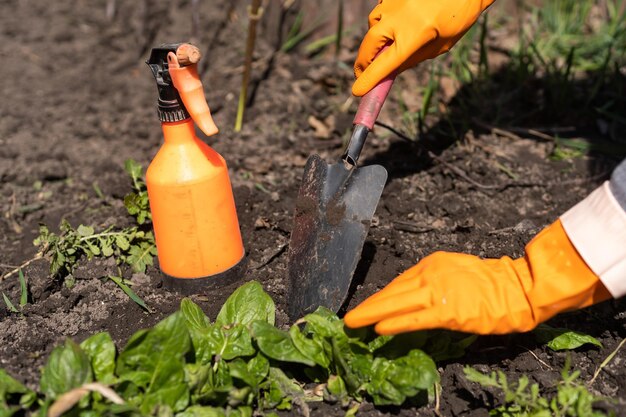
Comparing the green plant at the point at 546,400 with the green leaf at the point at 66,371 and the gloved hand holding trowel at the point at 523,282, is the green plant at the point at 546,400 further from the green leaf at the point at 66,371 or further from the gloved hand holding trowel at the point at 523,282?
the green leaf at the point at 66,371

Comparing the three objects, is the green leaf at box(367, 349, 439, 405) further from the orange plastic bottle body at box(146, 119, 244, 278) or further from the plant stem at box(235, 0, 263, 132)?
the plant stem at box(235, 0, 263, 132)

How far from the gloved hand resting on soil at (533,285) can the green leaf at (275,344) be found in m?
0.14

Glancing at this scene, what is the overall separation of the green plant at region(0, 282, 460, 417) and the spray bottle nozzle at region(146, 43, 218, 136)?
1.54 feet

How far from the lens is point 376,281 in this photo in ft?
6.37

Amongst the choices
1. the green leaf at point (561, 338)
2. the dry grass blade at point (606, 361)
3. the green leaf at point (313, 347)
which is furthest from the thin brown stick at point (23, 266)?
the dry grass blade at point (606, 361)

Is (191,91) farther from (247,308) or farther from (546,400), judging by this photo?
(546,400)

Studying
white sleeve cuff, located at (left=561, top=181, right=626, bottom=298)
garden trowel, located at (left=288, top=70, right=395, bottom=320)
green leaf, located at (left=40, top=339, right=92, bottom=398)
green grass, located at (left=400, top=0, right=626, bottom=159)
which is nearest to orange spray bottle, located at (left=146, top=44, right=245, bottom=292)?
garden trowel, located at (left=288, top=70, right=395, bottom=320)

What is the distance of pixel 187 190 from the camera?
1.73 meters

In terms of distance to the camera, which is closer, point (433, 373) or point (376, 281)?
point (433, 373)

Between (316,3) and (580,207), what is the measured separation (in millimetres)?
1995

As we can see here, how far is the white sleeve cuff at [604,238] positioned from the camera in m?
1.44

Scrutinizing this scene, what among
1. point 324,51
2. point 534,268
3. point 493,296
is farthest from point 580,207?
point 324,51

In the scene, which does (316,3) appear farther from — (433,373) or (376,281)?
(433,373)

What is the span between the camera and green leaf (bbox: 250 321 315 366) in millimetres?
1552
